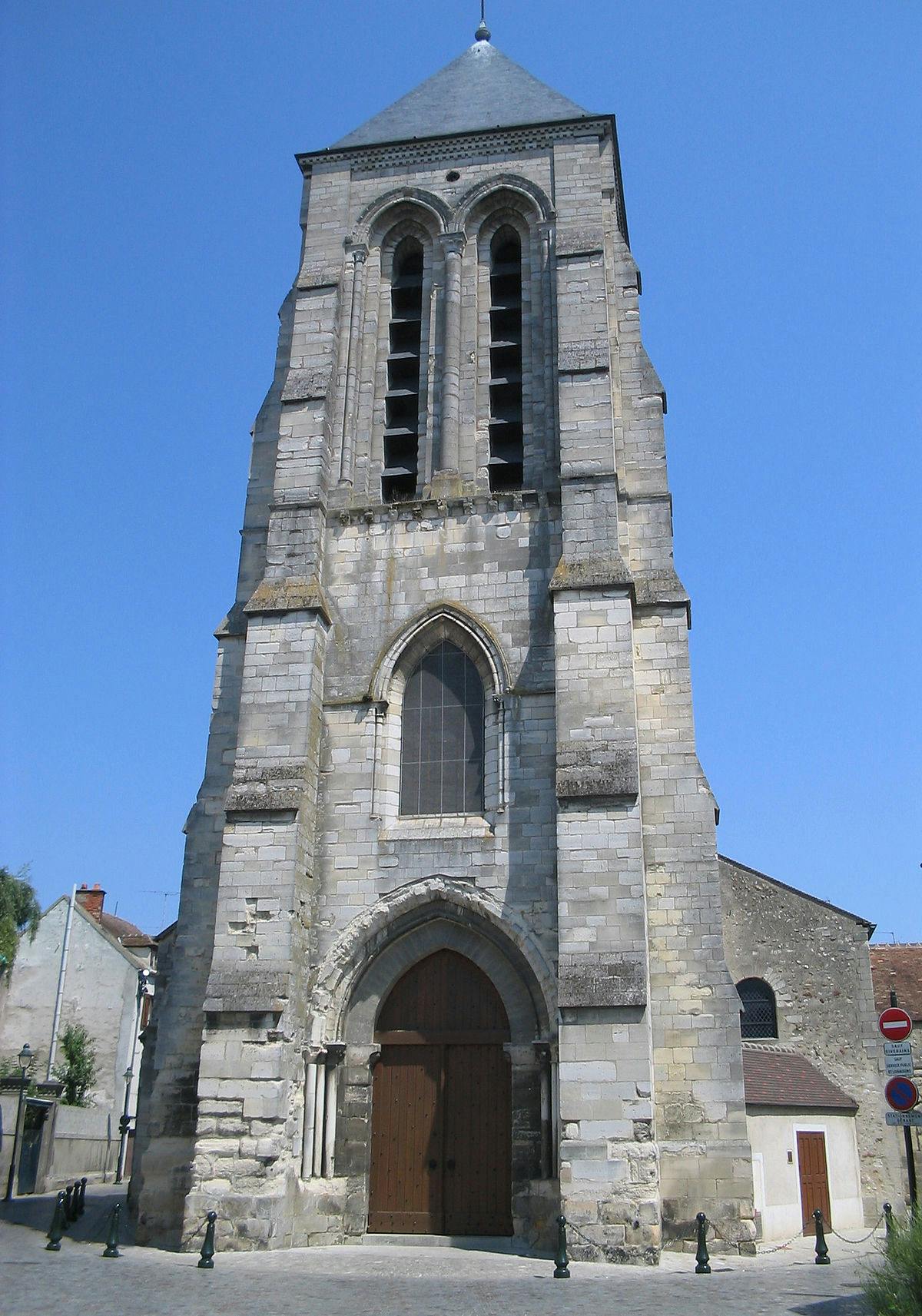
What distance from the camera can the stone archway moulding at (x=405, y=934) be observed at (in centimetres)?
1262

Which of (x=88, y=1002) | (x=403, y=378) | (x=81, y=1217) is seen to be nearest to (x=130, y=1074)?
(x=88, y=1002)

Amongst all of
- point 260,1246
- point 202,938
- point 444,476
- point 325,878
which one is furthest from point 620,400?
point 260,1246

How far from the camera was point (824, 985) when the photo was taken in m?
19.2

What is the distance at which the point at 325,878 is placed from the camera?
1335 centimetres

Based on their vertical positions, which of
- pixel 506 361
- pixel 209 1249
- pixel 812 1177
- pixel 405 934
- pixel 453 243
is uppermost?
pixel 453 243

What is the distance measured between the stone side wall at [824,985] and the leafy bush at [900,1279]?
12.2 metres

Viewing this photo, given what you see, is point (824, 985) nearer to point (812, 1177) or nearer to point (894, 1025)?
point (812, 1177)

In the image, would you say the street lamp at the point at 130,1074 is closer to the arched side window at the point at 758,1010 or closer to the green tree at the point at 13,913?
the green tree at the point at 13,913

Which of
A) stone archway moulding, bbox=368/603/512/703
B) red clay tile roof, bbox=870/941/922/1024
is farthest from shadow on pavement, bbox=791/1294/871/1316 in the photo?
red clay tile roof, bbox=870/941/922/1024

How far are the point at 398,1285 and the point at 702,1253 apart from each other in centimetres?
288

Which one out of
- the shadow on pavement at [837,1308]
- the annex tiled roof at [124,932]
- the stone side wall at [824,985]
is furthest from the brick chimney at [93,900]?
the shadow on pavement at [837,1308]

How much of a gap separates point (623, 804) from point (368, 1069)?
4.06m

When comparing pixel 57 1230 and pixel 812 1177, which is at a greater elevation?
pixel 812 1177

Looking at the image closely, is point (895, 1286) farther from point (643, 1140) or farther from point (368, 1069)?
point (368, 1069)
